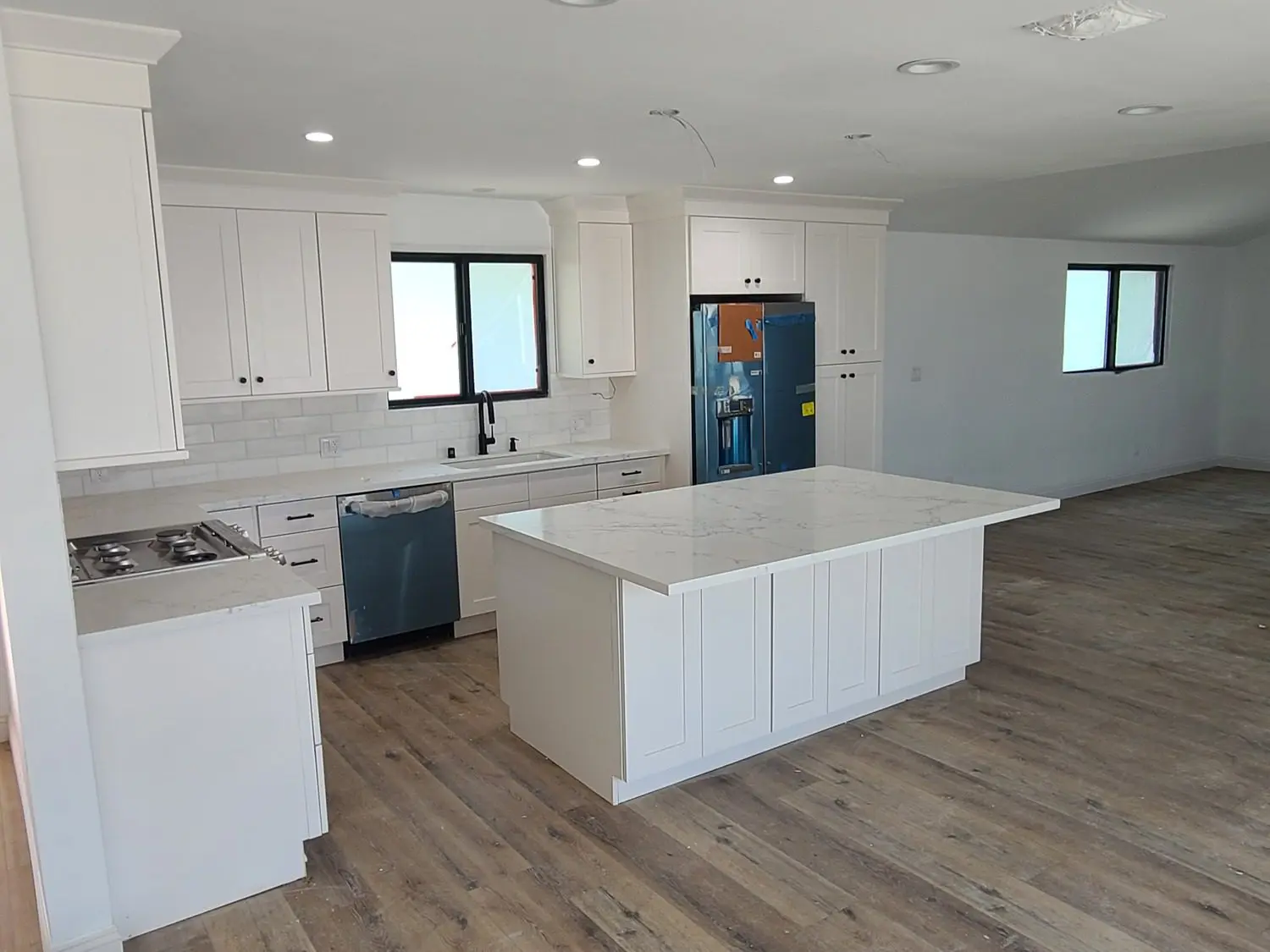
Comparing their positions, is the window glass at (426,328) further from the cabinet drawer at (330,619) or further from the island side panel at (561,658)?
the island side panel at (561,658)

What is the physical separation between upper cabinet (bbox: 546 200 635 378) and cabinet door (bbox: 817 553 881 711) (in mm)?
2337

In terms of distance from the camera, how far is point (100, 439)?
8.06ft

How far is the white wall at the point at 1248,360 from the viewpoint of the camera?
9.22 metres

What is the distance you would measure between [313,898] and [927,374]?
5.80 m

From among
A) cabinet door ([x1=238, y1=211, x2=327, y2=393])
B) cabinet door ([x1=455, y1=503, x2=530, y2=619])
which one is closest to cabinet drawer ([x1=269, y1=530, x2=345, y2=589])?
cabinet door ([x1=455, y1=503, x2=530, y2=619])

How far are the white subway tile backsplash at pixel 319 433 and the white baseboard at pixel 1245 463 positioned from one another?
7.35m

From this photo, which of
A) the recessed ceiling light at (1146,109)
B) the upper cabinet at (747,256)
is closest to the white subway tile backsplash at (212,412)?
the upper cabinet at (747,256)

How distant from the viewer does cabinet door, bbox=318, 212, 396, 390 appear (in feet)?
15.0

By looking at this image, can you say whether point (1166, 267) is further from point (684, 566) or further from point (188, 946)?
point (188, 946)

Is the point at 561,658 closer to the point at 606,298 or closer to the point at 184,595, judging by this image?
the point at 184,595

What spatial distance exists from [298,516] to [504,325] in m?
1.76

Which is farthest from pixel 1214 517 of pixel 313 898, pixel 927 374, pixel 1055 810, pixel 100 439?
pixel 100 439

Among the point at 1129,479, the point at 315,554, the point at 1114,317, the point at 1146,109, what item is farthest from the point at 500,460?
the point at 1129,479

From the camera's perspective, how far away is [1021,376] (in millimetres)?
7805
